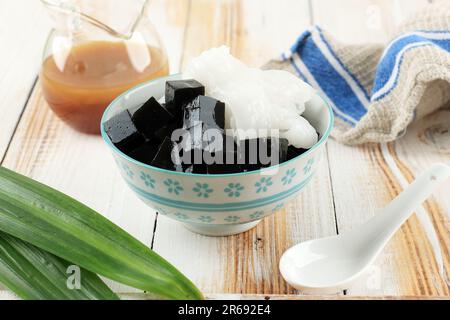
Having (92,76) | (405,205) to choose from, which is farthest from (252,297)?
(92,76)

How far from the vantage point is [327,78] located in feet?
5.87

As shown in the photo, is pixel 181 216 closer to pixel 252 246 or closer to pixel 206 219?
pixel 206 219

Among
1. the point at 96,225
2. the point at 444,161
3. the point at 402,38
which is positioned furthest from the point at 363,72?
the point at 96,225

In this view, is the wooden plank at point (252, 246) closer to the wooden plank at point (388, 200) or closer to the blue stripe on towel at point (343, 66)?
the wooden plank at point (388, 200)

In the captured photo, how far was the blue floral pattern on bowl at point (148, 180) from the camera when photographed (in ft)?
3.75

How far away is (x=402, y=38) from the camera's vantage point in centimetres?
163

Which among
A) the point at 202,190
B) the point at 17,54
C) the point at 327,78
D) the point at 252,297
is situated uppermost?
the point at 17,54

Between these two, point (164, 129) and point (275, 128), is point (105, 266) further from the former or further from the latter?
point (275, 128)

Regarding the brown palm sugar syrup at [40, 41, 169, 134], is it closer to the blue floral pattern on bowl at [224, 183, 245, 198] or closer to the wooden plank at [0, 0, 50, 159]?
the wooden plank at [0, 0, 50, 159]

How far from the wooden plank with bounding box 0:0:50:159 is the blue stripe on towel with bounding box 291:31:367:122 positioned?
0.77 meters

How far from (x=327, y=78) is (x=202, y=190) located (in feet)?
2.59

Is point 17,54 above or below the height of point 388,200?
above
